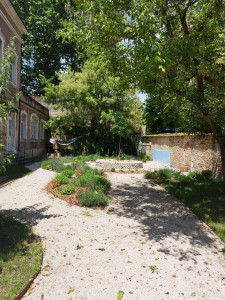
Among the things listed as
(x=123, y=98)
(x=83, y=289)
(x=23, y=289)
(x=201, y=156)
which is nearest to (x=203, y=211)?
(x=83, y=289)

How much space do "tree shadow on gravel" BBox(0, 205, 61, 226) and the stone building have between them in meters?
3.16

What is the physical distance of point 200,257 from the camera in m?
3.67

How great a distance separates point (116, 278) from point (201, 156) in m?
8.76

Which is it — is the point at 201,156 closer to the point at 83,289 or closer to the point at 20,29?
the point at 83,289

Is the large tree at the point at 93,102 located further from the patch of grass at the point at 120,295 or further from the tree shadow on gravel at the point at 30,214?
the patch of grass at the point at 120,295

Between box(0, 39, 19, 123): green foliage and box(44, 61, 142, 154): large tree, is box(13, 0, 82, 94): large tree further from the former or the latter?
box(0, 39, 19, 123): green foliage

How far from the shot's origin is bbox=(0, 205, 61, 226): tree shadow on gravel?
4.89 m

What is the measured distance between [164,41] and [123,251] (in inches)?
170

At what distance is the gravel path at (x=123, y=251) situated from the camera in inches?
112

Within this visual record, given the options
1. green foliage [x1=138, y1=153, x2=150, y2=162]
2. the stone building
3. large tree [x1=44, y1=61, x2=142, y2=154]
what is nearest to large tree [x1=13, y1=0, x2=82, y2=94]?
large tree [x1=44, y1=61, x2=142, y2=154]

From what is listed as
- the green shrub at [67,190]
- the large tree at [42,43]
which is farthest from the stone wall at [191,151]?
the large tree at [42,43]

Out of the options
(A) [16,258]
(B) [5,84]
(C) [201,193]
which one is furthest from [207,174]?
(B) [5,84]

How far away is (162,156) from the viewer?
15773mm

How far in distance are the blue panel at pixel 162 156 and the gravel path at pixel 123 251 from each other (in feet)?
28.1
